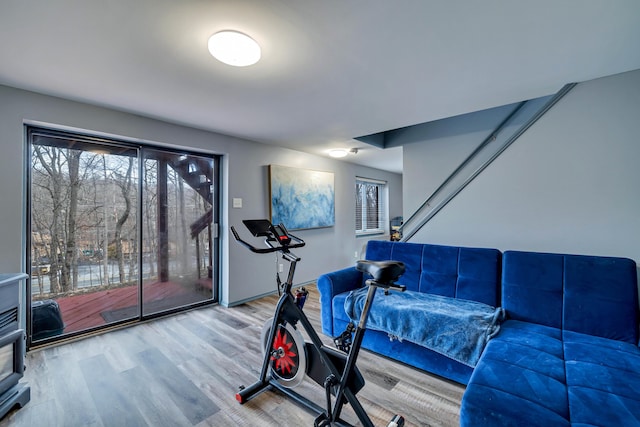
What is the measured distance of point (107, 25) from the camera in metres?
1.50

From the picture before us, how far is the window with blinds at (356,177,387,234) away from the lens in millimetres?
6230

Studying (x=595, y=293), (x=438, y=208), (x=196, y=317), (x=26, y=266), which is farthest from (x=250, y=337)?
(x=595, y=293)

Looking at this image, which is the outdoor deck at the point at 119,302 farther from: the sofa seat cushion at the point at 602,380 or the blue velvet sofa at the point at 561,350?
the sofa seat cushion at the point at 602,380

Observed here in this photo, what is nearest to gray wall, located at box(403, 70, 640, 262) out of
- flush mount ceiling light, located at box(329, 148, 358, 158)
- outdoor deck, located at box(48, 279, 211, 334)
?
flush mount ceiling light, located at box(329, 148, 358, 158)

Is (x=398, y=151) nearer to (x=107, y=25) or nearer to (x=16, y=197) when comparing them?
(x=107, y=25)

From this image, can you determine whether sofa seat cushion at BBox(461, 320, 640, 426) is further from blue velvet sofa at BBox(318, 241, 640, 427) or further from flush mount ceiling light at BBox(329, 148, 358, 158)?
flush mount ceiling light at BBox(329, 148, 358, 158)

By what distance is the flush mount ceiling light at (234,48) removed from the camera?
1588 mm

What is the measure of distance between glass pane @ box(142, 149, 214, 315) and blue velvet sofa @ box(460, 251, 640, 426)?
326cm

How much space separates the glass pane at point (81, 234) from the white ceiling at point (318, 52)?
2.00 ft

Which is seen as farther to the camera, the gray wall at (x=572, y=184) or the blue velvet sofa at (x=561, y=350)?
the gray wall at (x=572, y=184)

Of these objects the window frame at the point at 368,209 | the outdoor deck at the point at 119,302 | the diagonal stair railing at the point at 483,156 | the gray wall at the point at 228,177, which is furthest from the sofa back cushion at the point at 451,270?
the window frame at the point at 368,209

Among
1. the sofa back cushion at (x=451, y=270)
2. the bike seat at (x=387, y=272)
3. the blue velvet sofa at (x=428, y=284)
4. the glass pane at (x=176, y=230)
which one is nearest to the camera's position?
the bike seat at (x=387, y=272)

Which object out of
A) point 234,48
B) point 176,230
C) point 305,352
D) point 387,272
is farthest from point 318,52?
point 176,230

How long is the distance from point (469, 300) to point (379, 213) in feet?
15.1
